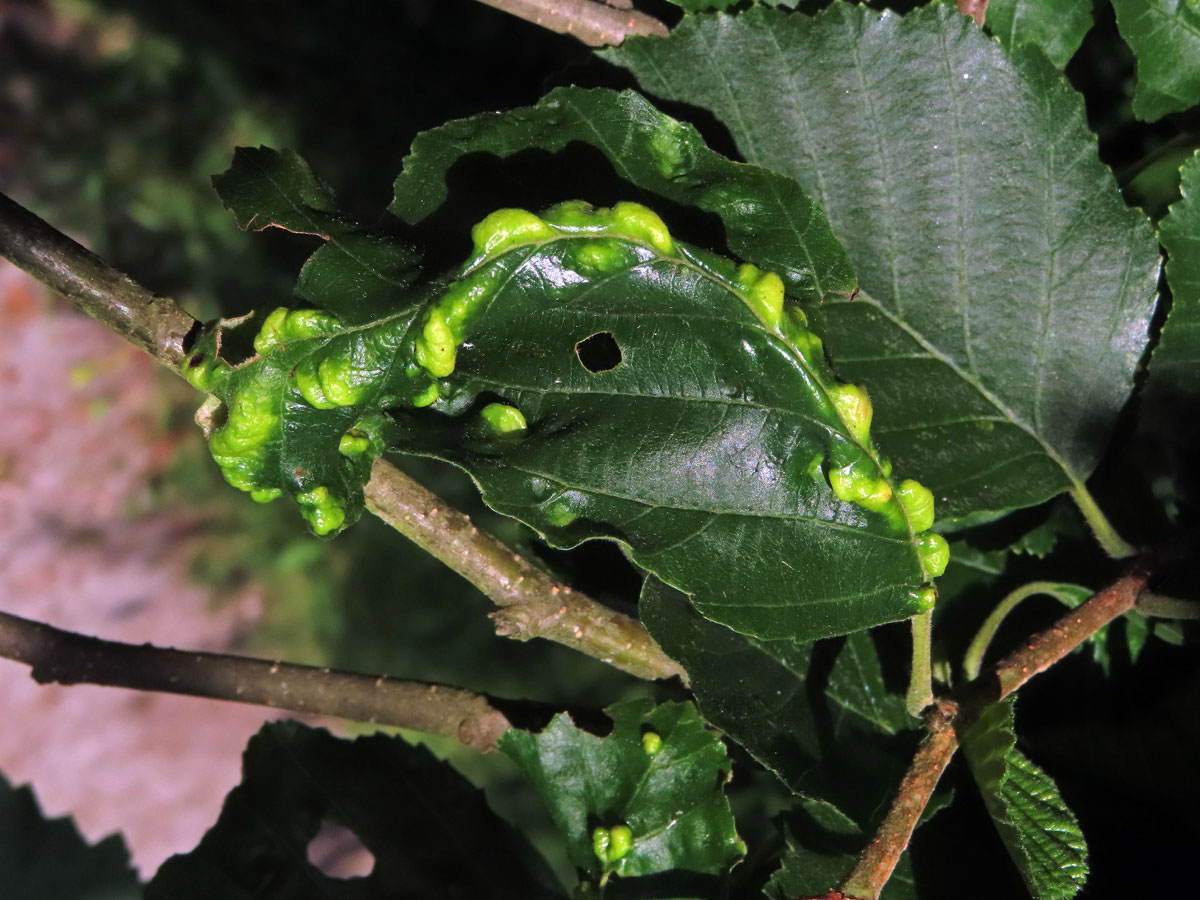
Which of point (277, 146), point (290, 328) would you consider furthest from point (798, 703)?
point (277, 146)

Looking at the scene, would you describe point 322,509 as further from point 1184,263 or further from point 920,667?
point 1184,263

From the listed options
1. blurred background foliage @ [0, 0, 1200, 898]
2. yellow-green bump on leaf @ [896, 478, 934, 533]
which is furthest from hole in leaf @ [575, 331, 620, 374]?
blurred background foliage @ [0, 0, 1200, 898]

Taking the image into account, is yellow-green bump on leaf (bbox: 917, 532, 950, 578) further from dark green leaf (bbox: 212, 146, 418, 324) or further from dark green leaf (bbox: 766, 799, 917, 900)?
dark green leaf (bbox: 212, 146, 418, 324)

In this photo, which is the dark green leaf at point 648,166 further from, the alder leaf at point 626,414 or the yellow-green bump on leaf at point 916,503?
the yellow-green bump on leaf at point 916,503

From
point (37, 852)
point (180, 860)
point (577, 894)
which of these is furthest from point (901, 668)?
point (37, 852)

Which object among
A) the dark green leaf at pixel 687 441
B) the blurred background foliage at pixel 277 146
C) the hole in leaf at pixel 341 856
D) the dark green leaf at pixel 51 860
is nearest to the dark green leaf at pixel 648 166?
the dark green leaf at pixel 687 441

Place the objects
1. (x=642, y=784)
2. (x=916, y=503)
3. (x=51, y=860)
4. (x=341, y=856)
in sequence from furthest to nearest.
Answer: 1. (x=341, y=856)
2. (x=51, y=860)
3. (x=642, y=784)
4. (x=916, y=503)

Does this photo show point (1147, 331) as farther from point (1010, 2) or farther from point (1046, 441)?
point (1010, 2)
